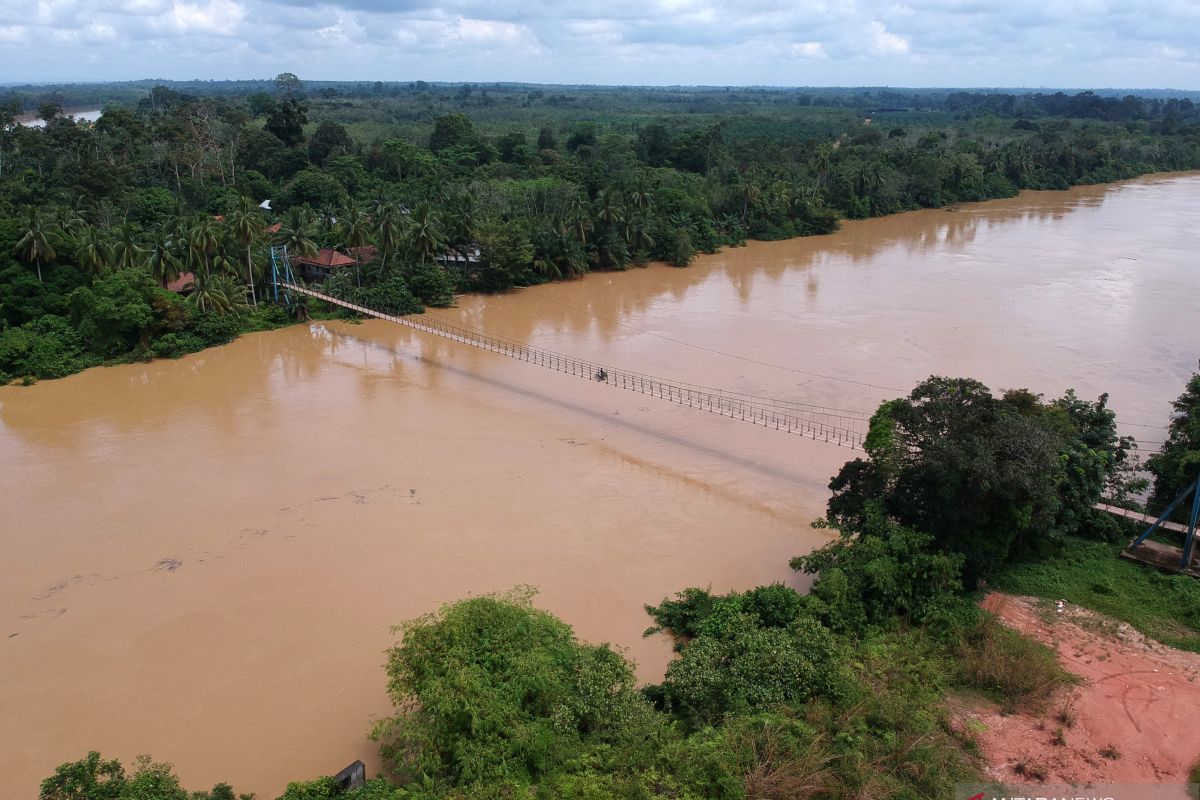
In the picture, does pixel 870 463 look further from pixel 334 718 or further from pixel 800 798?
pixel 334 718

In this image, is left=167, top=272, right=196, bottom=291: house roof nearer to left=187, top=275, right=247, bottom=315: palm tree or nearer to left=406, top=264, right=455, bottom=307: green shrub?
left=187, top=275, right=247, bottom=315: palm tree

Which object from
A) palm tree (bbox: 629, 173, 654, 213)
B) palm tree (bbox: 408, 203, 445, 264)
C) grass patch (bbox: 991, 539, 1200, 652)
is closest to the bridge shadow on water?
grass patch (bbox: 991, 539, 1200, 652)

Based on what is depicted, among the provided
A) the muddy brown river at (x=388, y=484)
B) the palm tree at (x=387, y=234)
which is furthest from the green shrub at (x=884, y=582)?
the palm tree at (x=387, y=234)

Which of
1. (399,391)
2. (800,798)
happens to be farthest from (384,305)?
(800,798)

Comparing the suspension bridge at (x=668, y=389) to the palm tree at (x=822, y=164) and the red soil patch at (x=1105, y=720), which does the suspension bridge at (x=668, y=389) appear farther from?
the palm tree at (x=822, y=164)

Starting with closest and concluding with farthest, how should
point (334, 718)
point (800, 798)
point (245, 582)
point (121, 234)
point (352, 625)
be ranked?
1. point (800, 798)
2. point (334, 718)
3. point (352, 625)
4. point (245, 582)
5. point (121, 234)

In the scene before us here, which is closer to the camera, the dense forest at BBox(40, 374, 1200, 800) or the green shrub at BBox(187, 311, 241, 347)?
the dense forest at BBox(40, 374, 1200, 800)
